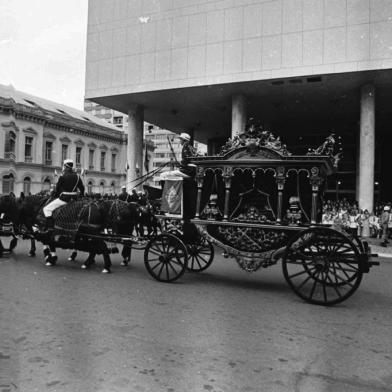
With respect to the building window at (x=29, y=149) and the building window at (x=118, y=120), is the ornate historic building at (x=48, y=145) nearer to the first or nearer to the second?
the building window at (x=29, y=149)

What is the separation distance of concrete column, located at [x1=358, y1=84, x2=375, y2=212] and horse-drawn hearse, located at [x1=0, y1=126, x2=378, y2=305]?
40.9 feet

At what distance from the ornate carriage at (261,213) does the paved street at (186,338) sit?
1.78 ft

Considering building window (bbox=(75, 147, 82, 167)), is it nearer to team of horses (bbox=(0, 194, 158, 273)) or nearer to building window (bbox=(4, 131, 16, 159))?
building window (bbox=(4, 131, 16, 159))

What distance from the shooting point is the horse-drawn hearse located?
6414 millimetres

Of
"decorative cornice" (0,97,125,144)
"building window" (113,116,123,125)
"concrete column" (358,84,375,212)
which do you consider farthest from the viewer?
"building window" (113,116,123,125)

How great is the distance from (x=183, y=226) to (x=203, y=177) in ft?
3.29

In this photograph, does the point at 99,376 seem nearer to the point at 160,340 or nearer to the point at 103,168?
the point at 160,340

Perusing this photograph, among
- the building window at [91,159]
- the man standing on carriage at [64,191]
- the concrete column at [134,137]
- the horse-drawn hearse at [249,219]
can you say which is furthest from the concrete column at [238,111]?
the building window at [91,159]

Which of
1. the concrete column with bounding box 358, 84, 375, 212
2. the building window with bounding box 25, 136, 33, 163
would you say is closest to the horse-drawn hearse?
the concrete column with bounding box 358, 84, 375, 212

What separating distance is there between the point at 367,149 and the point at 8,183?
3301cm

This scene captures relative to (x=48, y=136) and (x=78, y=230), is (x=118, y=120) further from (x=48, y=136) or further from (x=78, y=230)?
(x=78, y=230)

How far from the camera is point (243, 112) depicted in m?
21.2

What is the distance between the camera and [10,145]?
39.8 metres

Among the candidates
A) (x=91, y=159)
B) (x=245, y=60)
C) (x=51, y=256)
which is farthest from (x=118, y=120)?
(x=51, y=256)
